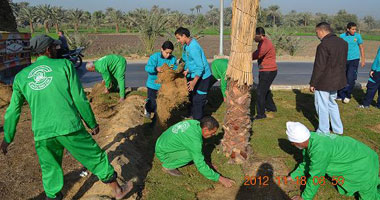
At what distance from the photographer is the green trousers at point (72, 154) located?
2.80m

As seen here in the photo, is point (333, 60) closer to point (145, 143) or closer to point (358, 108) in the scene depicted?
point (358, 108)

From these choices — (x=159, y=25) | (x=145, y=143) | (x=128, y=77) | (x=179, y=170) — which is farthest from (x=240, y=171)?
(x=159, y=25)

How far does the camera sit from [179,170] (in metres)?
4.14

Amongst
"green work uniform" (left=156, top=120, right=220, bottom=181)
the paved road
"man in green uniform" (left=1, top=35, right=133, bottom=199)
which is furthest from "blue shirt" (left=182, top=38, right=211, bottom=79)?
the paved road

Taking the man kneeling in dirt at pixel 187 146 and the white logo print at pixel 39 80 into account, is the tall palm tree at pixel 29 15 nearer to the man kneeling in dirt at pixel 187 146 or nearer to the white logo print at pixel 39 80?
the man kneeling in dirt at pixel 187 146

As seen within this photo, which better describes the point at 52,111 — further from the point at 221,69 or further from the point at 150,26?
the point at 150,26

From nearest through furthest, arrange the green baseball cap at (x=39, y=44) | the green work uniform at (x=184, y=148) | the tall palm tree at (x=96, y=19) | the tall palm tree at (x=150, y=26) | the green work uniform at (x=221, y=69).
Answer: the green baseball cap at (x=39, y=44) < the green work uniform at (x=184, y=148) < the green work uniform at (x=221, y=69) < the tall palm tree at (x=150, y=26) < the tall palm tree at (x=96, y=19)

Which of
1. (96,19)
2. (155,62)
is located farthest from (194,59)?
(96,19)

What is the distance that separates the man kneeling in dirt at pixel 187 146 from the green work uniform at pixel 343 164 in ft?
3.46

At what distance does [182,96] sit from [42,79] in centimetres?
276

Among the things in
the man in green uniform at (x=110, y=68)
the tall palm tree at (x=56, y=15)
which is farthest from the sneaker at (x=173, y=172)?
the tall palm tree at (x=56, y=15)

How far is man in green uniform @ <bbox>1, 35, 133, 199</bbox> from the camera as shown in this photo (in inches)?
105

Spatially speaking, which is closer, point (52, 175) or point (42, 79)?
point (42, 79)

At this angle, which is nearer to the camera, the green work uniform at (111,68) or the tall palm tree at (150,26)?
the green work uniform at (111,68)
